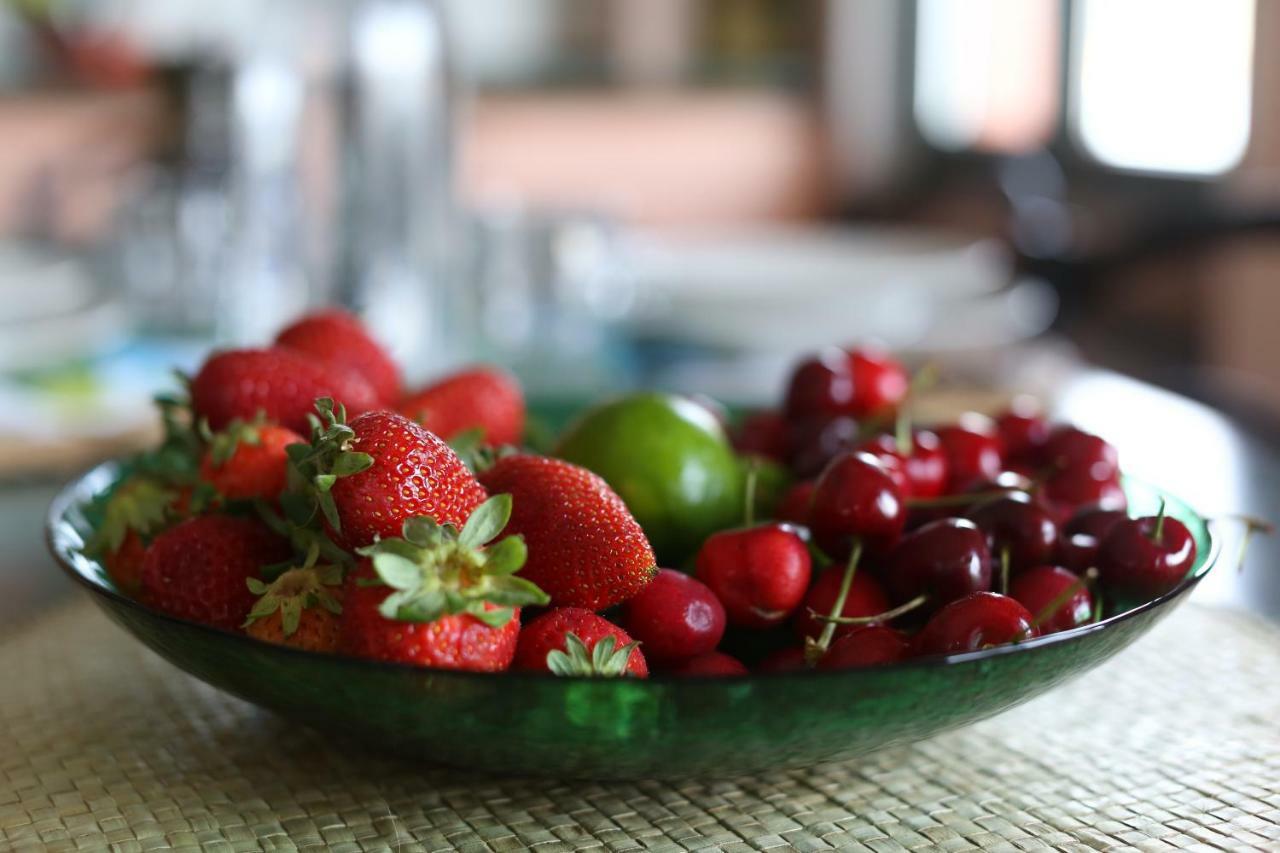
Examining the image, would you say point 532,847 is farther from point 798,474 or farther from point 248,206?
point 248,206

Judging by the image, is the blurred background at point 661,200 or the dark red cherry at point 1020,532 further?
the blurred background at point 661,200

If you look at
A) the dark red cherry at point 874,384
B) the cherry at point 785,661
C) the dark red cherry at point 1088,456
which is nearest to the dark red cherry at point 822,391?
the dark red cherry at point 874,384

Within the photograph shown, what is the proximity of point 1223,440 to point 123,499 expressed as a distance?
2.37 ft

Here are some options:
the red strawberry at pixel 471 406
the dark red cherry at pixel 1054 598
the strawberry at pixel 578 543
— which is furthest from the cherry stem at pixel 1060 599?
the red strawberry at pixel 471 406

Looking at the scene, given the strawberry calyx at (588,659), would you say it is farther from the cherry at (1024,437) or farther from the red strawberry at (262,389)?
the cherry at (1024,437)

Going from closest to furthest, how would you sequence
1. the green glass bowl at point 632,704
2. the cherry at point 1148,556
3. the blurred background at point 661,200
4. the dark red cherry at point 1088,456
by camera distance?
1. the green glass bowl at point 632,704
2. the cherry at point 1148,556
3. the dark red cherry at point 1088,456
4. the blurred background at point 661,200

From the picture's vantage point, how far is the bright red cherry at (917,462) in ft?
1.75

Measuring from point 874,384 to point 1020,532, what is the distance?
0.60 feet

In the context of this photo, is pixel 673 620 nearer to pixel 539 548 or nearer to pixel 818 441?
pixel 539 548

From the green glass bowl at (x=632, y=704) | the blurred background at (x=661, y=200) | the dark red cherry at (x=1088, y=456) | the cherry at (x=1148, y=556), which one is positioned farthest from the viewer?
the blurred background at (x=661, y=200)

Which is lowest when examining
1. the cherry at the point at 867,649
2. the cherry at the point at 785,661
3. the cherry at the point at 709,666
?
the cherry at the point at 785,661

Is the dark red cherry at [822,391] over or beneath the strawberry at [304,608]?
over

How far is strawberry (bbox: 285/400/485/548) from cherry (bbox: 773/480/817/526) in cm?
14

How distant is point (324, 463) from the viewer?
41 centimetres
